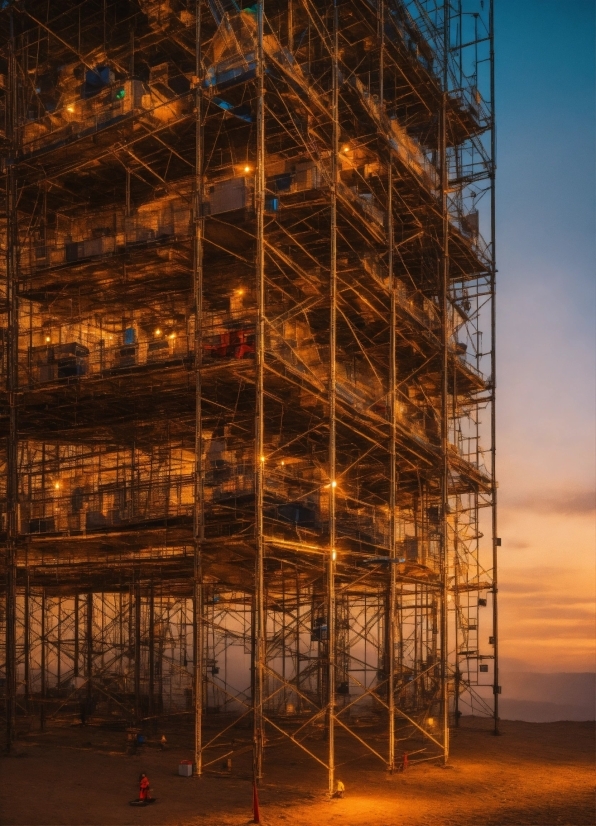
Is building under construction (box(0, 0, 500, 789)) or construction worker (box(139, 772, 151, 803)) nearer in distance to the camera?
construction worker (box(139, 772, 151, 803))

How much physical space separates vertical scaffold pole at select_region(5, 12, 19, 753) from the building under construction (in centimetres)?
11

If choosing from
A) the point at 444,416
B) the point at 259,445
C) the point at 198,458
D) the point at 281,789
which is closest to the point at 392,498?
the point at 444,416

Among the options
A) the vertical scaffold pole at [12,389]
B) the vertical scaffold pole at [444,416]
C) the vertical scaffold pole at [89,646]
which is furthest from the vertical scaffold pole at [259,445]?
the vertical scaffold pole at [89,646]

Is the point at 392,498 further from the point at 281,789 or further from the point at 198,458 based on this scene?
the point at 281,789

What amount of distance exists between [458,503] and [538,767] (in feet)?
52.3

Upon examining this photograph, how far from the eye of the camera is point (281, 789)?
26.2 m

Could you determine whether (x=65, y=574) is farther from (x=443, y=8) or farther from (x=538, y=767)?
(x=443, y=8)

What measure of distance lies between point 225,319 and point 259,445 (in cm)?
1029

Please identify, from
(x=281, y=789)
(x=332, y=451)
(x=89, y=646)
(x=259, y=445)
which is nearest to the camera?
(x=281, y=789)

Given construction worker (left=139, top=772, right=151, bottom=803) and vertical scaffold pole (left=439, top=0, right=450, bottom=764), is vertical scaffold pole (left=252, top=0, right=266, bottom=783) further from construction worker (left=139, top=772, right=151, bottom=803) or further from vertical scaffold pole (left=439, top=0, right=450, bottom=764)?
vertical scaffold pole (left=439, top=0, right=450, bottom=764)

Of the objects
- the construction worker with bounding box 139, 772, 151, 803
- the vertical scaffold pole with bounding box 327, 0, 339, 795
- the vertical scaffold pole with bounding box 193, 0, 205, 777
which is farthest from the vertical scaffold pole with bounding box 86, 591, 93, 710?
the construction worker with bounding box 139, 772, 151, 803

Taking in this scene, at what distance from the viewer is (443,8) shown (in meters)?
42.4

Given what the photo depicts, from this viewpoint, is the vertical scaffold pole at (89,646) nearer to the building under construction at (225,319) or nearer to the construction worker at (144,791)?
the building under construction at (225,319)

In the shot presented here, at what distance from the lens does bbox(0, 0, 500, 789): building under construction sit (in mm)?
29156
